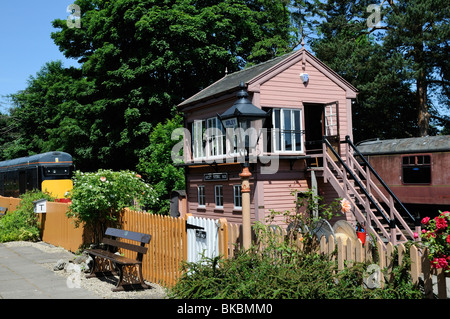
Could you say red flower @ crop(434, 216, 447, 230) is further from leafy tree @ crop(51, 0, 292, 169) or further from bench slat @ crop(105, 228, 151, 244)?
leafy tree @ crop(51, 0, 292, 169)

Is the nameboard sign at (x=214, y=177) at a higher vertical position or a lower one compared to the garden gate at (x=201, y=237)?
higher

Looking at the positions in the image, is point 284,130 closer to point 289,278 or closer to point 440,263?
point 289,278

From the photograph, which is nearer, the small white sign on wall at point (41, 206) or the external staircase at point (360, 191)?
the external staircase at point (360, 191)

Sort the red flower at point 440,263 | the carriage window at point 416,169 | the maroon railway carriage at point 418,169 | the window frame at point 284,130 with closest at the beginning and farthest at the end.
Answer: the red flower at point 440,263, the window frame at point 284,130, the maroon railway carriage at point 418,169, the carriage window at point 416,169

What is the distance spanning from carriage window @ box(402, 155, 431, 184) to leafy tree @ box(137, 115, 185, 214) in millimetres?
11405

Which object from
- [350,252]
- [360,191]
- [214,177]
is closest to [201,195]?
[214,177]

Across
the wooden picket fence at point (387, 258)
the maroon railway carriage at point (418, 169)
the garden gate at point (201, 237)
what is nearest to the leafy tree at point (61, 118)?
the maroon railway carriage at point (418, 169)

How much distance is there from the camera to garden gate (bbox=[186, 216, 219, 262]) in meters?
8.12

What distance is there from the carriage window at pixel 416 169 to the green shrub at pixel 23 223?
14897 mm

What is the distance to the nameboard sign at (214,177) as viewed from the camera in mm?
17000

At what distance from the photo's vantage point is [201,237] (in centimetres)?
839

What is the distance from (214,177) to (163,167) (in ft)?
29.8

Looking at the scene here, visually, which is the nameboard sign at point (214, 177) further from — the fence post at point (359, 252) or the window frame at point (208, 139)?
the fence post at point (359, 252)
